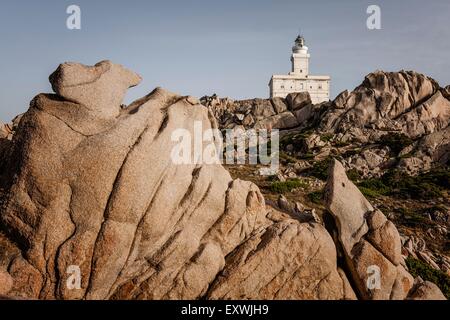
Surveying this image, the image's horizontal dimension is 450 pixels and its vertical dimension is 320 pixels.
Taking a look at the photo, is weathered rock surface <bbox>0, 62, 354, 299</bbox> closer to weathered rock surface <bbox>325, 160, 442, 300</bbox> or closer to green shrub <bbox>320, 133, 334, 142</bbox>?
weathered rock surface <bbox>325, 160, 442, 300</bbox>

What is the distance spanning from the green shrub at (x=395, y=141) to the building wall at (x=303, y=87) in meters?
60.0

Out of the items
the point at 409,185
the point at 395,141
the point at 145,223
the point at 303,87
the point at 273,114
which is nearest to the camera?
the point at 145,223

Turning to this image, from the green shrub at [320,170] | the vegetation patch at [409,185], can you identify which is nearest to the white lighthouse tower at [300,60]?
the green shrub at [320,170]

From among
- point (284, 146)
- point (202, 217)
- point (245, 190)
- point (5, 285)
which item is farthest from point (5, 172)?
point (284, 146)

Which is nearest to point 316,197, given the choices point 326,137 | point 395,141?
point 395,141

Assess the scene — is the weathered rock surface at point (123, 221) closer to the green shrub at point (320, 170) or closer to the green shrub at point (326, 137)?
the green shrub at point (320, 170)

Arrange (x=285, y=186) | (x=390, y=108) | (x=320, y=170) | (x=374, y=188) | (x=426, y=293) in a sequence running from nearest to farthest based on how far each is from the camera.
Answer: (x=426, y=293) → (x=285, y=186) → (x=374, y=188) → (x=320, y=170) → (x=390, y=108)

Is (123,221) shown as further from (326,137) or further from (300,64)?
(300,64)

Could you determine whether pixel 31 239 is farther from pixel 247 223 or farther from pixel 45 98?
pixel 247 223

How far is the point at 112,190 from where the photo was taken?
13.5 m

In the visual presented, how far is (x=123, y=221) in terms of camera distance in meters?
13.4

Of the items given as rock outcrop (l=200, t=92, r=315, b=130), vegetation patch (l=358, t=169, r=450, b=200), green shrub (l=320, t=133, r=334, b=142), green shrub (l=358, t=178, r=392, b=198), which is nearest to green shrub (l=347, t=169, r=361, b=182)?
vegetation patch (l=358, t=169, r=450, b=200)

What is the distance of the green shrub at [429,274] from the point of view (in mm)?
18703

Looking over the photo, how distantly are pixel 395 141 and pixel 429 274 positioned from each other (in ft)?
131
